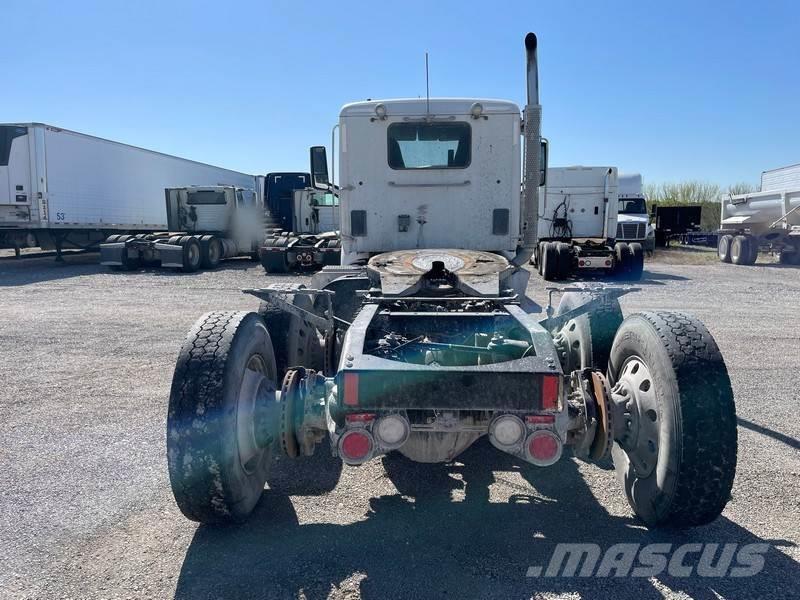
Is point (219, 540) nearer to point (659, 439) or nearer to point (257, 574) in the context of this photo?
point (257, 574)

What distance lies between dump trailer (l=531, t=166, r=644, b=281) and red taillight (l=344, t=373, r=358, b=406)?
1492cm

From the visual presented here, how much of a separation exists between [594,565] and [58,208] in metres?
19.2

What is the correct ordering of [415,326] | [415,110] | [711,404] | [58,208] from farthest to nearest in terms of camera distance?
[58,208], [415,110], [415,326], [711,404]

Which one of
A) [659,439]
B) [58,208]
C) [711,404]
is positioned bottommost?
[659,439]

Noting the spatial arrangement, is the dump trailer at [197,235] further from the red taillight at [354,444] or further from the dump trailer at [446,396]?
the red taillight at [354,444]

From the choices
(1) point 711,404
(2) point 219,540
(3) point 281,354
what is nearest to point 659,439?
(1) point 711,404

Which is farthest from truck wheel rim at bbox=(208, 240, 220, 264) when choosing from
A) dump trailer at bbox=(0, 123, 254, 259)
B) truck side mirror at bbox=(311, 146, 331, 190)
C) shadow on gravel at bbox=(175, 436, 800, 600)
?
shadow on gravel at bbox=(175, 436, 800, 600)

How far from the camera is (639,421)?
3.15 metres

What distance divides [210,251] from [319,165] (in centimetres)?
1456

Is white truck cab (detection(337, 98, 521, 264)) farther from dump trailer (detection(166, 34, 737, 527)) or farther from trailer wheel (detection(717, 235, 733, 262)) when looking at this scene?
trailer wheel (detection(717, 235, 733, 262))

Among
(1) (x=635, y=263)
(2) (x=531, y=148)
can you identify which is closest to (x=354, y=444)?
(2) (x=531, y=148)

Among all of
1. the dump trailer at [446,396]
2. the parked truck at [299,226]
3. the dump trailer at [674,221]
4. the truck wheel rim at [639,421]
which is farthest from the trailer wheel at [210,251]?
the dump trailer at [674,221]

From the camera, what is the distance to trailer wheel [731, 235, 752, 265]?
2214 centimetres

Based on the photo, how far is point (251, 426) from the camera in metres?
3.18
